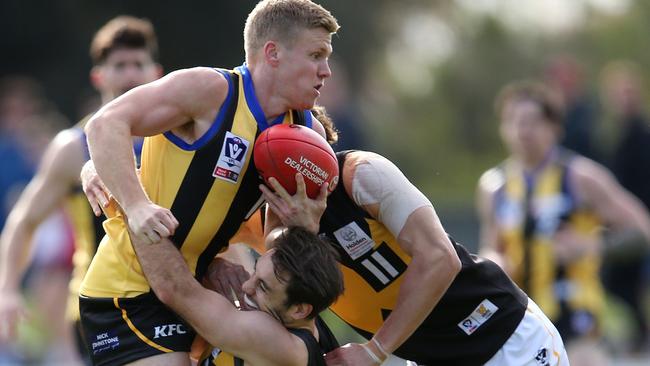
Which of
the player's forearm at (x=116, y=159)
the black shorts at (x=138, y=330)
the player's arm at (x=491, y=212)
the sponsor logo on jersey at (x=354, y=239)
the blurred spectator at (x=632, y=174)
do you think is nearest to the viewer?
the player's forearm at (x=116, y=159)

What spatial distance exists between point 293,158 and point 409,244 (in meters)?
0.68

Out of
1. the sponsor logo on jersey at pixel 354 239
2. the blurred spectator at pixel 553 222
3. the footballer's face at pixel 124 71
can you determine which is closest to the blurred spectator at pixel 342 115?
the blurred spectator at pixel 553 222

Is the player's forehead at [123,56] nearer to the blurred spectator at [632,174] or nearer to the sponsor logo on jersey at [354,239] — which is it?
the sponsor logo on jersey at [354,239]

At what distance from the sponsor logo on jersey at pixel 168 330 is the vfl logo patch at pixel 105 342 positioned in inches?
7.7

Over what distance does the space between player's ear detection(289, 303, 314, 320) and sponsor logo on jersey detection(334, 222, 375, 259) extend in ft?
1.45

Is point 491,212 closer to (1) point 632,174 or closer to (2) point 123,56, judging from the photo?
(2) point 123,56

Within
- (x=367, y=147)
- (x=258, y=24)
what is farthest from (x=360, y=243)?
(x=367, y=147)

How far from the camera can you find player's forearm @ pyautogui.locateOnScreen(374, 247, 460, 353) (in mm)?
A: 5457

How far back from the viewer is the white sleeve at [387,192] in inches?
217

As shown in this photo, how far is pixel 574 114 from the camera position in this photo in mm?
13648

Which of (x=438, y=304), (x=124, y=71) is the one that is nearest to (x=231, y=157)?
(x=438, y=304)

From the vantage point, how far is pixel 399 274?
584 cm

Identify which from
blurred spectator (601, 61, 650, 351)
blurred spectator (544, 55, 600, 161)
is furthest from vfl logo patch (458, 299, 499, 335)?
blurred spectator (544, 55, 600, 161)

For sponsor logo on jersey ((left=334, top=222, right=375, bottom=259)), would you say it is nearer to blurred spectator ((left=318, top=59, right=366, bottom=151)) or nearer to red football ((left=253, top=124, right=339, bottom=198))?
red football ((left=253, top=124, right=339, bottom=198))
